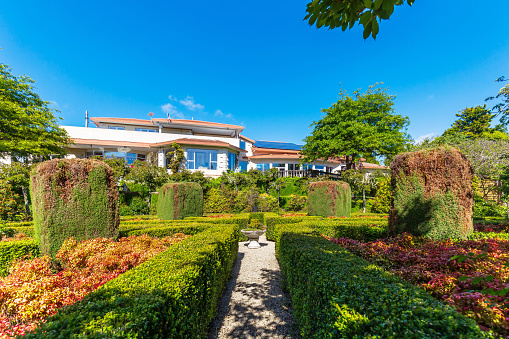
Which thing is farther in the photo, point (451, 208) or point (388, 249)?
point (451, 208)

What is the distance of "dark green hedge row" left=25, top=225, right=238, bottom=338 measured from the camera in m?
1.76

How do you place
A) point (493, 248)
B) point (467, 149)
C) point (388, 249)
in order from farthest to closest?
point (467, 149), point (388, 249), point (493, 248)

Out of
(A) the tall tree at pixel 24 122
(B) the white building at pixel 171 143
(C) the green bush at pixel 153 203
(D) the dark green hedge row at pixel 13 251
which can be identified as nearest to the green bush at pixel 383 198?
(B) the white building at pixel 171 143

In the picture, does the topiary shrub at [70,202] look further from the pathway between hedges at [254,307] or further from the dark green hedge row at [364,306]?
the dark green hedge row at [364,306]

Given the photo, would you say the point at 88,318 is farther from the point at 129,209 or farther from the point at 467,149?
the point at 467,149

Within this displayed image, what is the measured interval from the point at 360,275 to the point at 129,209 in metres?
18.7

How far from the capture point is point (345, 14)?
8.36 ft

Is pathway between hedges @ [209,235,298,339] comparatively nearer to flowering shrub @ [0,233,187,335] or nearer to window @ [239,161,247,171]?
flowering shrub @ [0,233,187,335]

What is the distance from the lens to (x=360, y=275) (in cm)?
282

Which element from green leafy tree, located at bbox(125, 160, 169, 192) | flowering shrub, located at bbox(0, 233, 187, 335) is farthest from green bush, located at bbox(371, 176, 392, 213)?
green leafy tree, located at bbox(125, 160, 169, 192)

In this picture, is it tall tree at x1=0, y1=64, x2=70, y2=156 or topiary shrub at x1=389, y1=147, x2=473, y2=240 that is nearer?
topiary shrub at x1=389, y1=147, x2=473, y2=240

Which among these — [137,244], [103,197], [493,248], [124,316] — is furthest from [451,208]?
[103,197]

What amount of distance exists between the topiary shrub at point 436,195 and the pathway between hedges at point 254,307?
4459mm

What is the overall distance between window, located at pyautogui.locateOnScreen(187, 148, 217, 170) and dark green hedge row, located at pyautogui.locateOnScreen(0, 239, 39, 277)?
1638 cm
